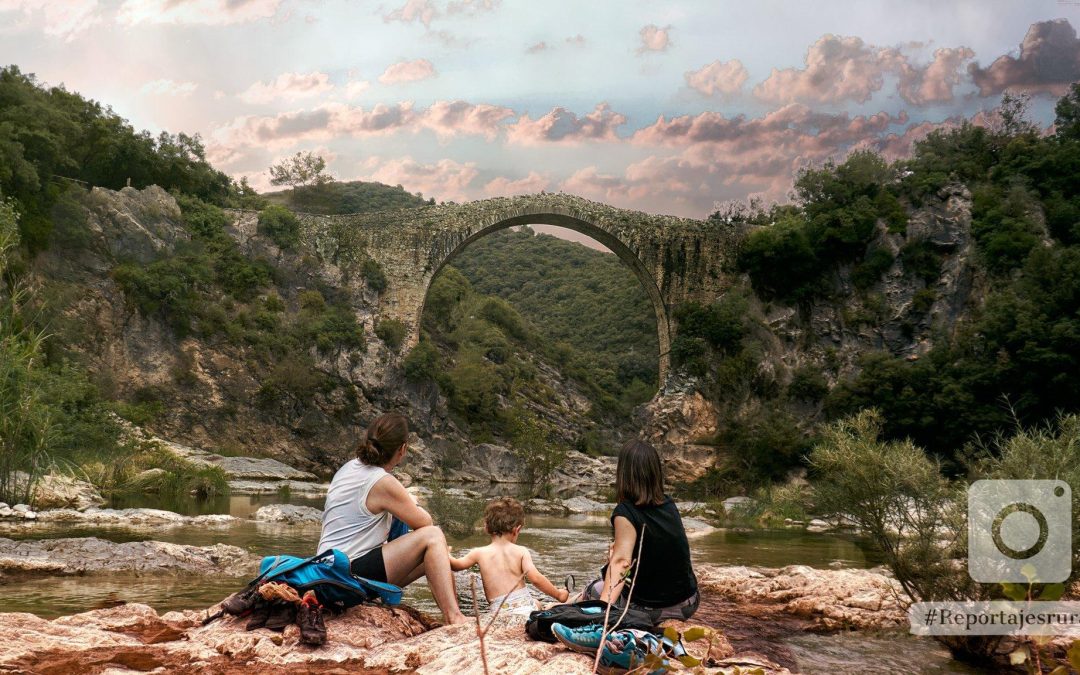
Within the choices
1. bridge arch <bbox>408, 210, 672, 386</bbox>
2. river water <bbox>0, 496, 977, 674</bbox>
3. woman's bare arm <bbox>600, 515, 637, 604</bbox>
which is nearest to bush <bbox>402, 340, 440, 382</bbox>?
bridge arch <bbox>408, 210, 672, 386</bbox>

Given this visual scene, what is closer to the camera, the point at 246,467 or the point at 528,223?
the point at 246,467

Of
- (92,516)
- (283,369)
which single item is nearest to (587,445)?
(283,369)

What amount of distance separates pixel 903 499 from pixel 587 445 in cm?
2950

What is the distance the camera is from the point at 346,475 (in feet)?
12.4

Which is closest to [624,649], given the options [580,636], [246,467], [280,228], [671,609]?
[580,636]

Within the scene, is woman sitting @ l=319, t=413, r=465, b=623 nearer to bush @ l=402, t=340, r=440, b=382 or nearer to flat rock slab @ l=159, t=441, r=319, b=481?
flat rock slab @ l=159, t=441, r=319, b=481

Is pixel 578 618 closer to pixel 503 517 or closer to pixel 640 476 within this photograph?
pixel 640 476

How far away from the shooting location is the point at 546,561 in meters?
7.78

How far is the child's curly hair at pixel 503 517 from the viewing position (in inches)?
155

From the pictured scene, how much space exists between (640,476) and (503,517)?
77cm

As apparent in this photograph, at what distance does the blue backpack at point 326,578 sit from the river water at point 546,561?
4.43 ft

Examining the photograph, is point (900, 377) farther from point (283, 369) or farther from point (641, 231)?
point (283, 369)

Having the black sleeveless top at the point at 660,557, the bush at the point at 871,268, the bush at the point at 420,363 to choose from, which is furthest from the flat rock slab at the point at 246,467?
the black sleeveless top at the point at 660,557

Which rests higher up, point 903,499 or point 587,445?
point 903,499
